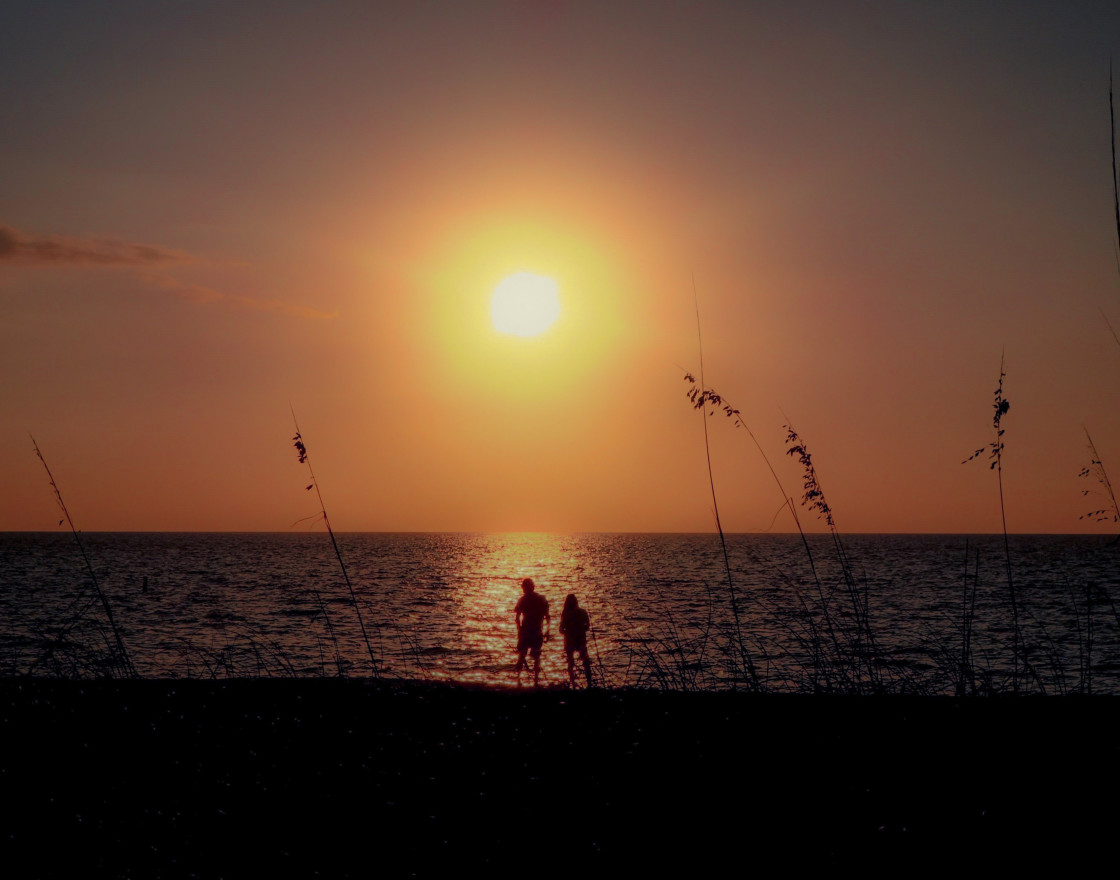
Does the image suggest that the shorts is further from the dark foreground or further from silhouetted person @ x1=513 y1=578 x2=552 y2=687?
the dark foreground

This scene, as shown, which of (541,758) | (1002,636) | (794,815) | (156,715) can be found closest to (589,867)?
(794,815)

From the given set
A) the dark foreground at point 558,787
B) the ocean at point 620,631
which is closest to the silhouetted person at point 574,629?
the ocean at point 620,631

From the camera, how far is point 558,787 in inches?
252

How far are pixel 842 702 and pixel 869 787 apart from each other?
2949mm

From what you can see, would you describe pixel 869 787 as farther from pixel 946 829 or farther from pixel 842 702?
pixel 842 702

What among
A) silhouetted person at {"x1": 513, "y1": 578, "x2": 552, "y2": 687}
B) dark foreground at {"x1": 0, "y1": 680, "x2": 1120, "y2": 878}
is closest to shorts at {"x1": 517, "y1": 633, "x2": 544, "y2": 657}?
silhouetted person at {"x1": 513, "y1": 578, "x2": 552, "y2": 687}

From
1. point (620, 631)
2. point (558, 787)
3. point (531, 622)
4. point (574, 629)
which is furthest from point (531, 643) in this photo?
point (620, 631)

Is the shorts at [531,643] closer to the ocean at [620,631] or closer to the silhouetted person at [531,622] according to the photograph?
the silhouetted person at [531,622]

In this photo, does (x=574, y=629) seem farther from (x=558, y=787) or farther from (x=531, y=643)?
(x=558, y=787)

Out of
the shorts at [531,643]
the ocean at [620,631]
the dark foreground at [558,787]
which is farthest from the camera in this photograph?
the shorts at [531,643]

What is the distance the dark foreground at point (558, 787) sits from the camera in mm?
5082

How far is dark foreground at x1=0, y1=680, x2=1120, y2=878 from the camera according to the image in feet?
16.7

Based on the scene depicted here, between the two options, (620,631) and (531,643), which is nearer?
(531,643)

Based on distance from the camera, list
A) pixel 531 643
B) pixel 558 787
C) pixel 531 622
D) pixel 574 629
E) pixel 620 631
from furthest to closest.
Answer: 1. pixel 620 631
2. pixel 531 622
3. pixel 531 643
4. pixel 574 629
5. pixel 558 787
